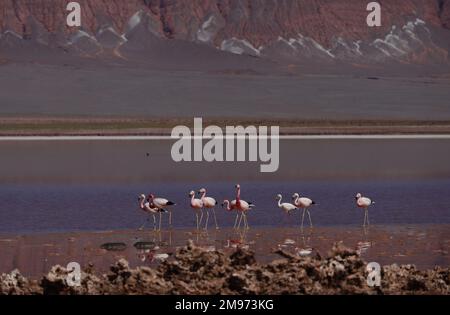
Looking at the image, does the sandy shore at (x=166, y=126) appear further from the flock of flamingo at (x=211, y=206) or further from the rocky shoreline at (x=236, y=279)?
the rocky shoreline at (x=236, y=279)

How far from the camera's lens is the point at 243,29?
120938mm

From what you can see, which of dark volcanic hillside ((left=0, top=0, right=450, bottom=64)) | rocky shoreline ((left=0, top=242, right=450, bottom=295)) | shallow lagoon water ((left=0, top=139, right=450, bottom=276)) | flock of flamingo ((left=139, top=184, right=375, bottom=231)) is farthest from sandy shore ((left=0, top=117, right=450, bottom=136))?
dark volcanic hillside ((left=0, top=0, right=450, bottom=64))

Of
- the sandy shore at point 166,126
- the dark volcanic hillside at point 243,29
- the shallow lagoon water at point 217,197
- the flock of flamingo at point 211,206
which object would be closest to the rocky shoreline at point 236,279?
the shallow lagoon water at point 217,197

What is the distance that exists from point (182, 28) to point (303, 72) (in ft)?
57.1

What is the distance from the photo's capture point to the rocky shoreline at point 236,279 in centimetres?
1216

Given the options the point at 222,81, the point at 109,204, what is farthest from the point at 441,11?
the point at 109,204

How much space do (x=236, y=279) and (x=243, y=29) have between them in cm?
10983

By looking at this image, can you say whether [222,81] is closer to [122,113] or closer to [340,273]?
[122,113]

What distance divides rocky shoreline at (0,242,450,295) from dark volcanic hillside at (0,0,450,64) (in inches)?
3938

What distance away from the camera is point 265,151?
3909cm

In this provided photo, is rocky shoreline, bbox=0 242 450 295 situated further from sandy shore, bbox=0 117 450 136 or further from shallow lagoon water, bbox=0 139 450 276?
sandy shore, bbox=0 117 450 136

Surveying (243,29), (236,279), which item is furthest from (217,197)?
(243,29)

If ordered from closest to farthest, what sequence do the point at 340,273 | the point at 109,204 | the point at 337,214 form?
the point at 340,273 → the point at 337,214 → the point at 109,204

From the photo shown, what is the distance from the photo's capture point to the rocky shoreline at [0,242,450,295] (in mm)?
12156
